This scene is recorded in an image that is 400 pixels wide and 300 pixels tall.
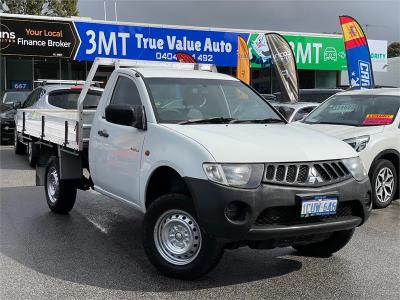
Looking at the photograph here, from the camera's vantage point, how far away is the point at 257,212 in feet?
13.2

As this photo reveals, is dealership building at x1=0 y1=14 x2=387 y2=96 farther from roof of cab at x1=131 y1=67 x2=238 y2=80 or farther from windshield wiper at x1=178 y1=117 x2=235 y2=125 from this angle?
windshield wiper at x1=178 y1=117 x2=235 y2=125

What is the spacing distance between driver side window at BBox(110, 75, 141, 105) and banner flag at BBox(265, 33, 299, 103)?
11964mm

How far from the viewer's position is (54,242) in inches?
225

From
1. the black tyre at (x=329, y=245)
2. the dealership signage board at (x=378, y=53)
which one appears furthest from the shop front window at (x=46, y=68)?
the black tyre at (x=329, y=245)

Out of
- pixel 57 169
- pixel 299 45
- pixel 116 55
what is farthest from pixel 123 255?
pixel 299 45

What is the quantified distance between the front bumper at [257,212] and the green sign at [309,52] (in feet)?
80.8

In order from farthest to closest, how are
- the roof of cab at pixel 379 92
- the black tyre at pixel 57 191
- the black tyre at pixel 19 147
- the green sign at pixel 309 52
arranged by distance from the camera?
the green sign at pixel 309 52
the black tyre at pixel 19 147
the roof of cab at pixel 379 92
the black tyre at pixel 57 191

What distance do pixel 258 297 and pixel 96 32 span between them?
22.3 meters

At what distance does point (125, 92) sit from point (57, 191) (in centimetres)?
208

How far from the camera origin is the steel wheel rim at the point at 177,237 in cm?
436

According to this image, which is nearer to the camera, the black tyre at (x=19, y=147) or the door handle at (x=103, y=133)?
the door handle at (x=103, y=133)

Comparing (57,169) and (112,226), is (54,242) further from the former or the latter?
(57,169)

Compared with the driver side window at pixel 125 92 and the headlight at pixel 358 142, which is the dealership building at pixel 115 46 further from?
the driver side window at pixel 125 92

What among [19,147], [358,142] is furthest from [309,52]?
[358,142]
